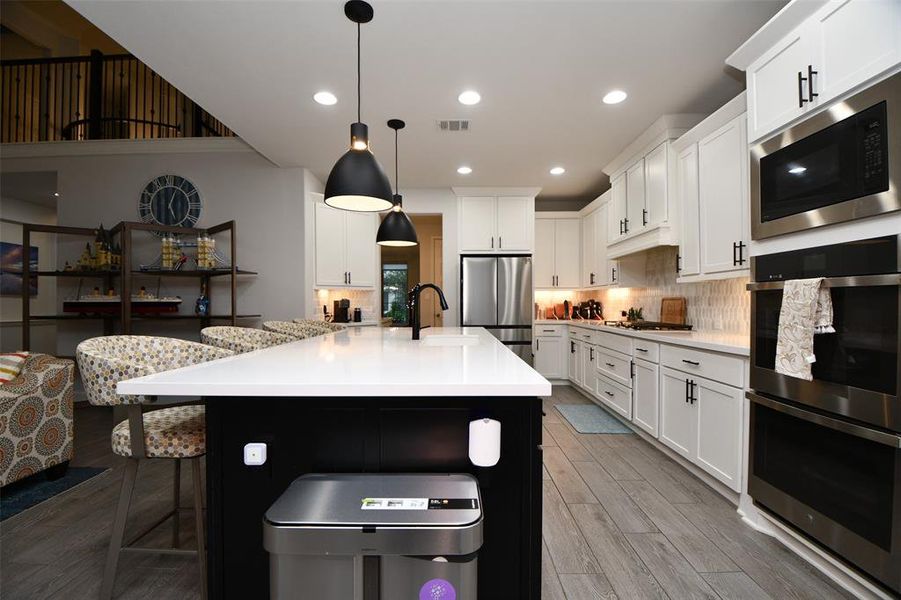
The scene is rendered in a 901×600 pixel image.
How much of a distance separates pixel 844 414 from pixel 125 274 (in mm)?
5307

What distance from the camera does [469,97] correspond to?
3094mm

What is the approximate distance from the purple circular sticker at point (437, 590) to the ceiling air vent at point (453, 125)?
343 cm

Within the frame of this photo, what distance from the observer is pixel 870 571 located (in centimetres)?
147

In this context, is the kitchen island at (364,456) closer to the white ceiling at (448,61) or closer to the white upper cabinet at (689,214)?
the white ceiling at (448,61)

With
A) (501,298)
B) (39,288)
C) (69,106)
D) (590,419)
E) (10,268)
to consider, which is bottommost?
(590,419)

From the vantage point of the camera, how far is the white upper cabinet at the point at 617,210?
4331 millimetres

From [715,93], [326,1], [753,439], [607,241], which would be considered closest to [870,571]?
[753,439]

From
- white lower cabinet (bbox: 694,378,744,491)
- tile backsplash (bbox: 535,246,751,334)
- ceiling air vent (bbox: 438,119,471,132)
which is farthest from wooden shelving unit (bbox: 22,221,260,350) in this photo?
white lower cabinet (bbox: 694,378,744,491)

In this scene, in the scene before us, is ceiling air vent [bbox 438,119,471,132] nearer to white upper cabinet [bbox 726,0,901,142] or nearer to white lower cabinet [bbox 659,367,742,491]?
white upper cabinet [bbox 726,0,901,142]

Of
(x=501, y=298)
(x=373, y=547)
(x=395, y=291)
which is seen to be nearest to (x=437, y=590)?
(x=373, y=547)

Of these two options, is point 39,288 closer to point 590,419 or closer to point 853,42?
point 590,419

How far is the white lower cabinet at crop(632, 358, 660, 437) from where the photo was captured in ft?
10.2

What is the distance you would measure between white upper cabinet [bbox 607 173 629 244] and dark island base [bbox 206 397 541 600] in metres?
3.74

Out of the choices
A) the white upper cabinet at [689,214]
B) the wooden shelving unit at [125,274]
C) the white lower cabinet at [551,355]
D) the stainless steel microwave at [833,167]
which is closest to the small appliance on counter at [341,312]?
the wooden shelving unit at [125,274]
